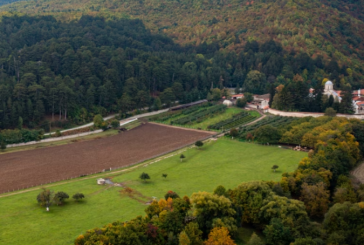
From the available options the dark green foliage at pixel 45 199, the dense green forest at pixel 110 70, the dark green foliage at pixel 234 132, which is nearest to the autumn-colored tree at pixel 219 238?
the dark green foliage at pixel 45 199

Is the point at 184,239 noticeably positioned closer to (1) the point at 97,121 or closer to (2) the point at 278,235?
(2) the point at 278,235

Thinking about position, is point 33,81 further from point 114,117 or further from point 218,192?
point 218,192

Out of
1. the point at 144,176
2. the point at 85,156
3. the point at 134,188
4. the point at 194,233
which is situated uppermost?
the point at 194,233

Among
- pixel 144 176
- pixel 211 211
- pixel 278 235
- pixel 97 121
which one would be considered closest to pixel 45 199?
pixel 144 176

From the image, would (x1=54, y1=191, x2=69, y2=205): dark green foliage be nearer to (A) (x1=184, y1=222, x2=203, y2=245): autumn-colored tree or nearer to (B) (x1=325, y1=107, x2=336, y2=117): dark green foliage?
(A) (x1=184, y1=222, x2=203, y2=245): autumn-colored tree

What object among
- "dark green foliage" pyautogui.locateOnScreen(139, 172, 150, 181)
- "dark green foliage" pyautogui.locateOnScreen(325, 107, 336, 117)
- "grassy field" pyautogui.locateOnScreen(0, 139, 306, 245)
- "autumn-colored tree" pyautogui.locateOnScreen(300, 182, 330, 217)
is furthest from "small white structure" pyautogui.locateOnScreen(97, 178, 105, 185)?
"dark green foliage" pyautogui.locateOnScreen(325, 107, 336, 117)

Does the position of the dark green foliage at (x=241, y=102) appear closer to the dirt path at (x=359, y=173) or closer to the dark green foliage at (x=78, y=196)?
the dirt path at (x=359, y=173)
